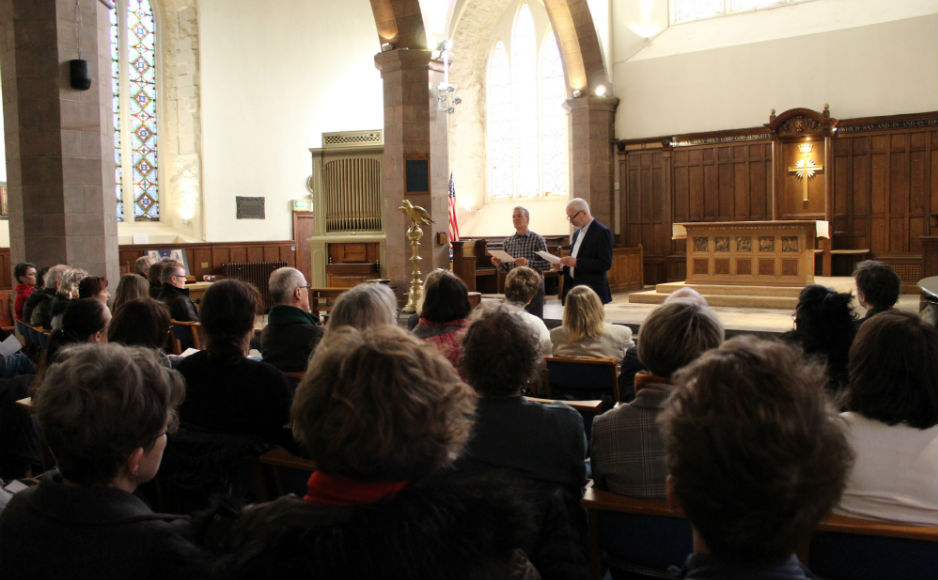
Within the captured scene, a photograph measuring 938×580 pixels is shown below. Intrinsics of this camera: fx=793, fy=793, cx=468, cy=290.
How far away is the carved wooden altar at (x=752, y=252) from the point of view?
959cm

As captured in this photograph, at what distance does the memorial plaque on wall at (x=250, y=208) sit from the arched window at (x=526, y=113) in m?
4.88

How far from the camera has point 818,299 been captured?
342 cm

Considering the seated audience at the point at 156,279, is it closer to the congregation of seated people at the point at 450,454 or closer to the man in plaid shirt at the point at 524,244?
the man in plaid shirt at the point at 524,244

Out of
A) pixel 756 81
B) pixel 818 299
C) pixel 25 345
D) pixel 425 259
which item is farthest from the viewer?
pixel 756 81

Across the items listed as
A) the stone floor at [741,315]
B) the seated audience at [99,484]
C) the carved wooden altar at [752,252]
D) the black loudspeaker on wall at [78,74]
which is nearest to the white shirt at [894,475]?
the seated audience at [99,484]

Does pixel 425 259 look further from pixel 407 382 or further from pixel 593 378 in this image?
pixel 407 382

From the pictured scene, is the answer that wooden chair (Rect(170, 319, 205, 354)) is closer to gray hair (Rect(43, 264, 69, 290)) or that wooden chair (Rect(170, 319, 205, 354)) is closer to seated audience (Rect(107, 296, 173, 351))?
gray hair (Rect(43, 264, 69, 290))

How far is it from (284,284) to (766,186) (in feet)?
36.3

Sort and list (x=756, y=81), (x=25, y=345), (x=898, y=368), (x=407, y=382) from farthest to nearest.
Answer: (x=756, y=81)
(x=25, y=345)
(x=898, y=368)
(x=407, y=382)

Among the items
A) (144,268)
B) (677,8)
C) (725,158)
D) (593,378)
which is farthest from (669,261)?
(593,378)

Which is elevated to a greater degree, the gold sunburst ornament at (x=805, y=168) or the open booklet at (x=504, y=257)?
the gold sunburst ornament at (x=805, y=168)

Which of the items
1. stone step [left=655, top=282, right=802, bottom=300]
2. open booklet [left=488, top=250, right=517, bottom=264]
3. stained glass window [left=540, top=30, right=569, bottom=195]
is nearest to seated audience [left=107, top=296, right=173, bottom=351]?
open booklet [left=488, top=250, right=517, bottom=264]

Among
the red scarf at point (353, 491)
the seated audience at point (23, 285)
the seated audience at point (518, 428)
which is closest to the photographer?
the red scarf at point (353, 491)

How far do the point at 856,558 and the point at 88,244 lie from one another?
748 cm
